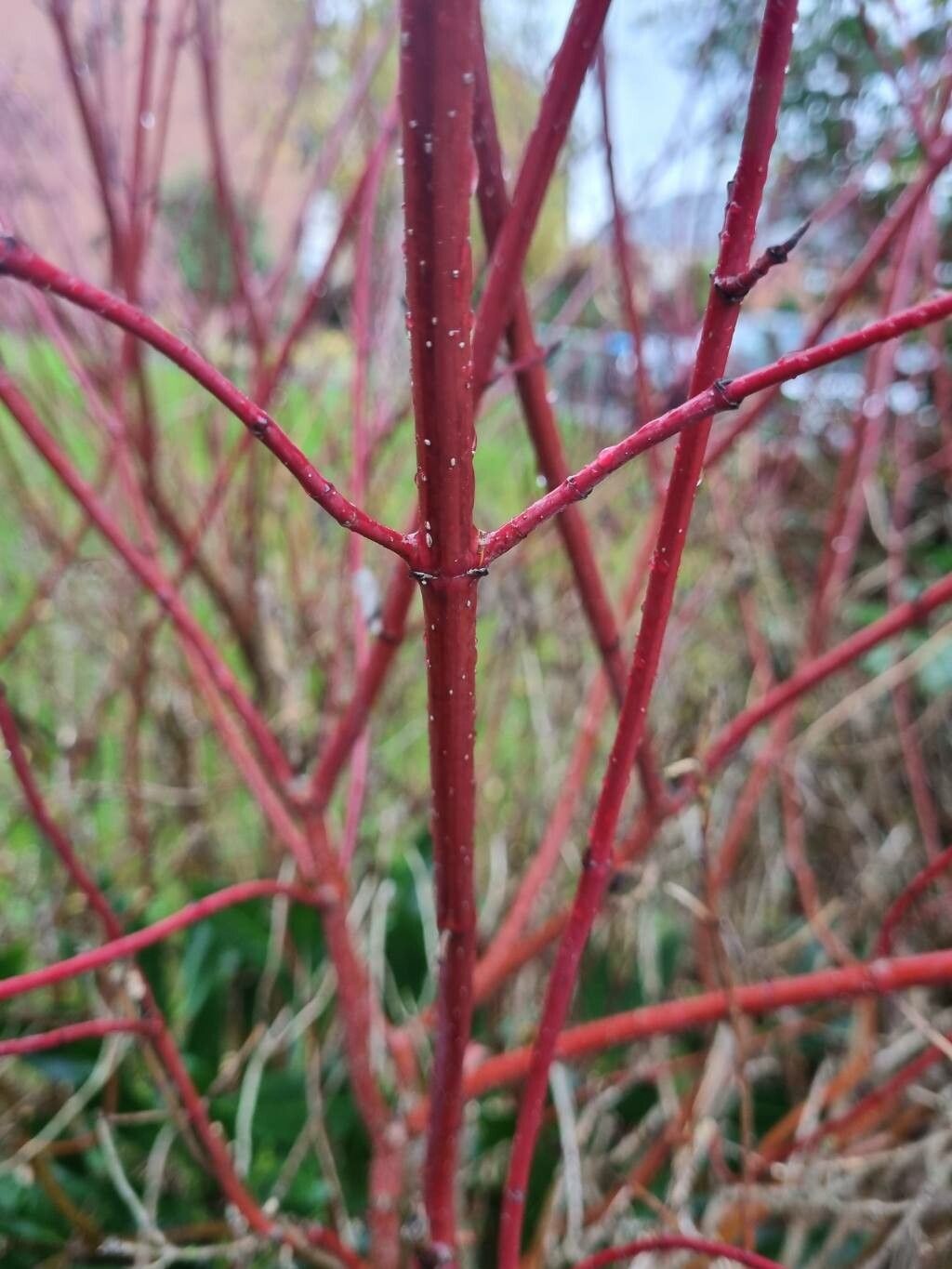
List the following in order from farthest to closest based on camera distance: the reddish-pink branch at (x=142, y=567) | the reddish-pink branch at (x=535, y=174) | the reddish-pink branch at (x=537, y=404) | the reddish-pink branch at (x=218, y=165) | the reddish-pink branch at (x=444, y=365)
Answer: the reddish-pink branch at (x=218, y=165) → the reddish-pink branch at (x=142, y=567) → the reddish-pink branch at (x=537, y=404) → the reddish-pink branch at (x=535, y=174) → the reddish-pink branch at (x=444, y=365)

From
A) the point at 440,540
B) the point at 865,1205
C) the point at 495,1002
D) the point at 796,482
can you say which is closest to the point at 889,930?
the point at 865,1205

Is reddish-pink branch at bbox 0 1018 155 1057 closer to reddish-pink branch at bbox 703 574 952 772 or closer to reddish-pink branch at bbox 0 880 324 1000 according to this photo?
reddish-pink branch at bbox 0 880 324 1000

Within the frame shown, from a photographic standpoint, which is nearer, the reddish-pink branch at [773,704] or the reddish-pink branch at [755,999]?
the reddish-pink branch at [755,999]

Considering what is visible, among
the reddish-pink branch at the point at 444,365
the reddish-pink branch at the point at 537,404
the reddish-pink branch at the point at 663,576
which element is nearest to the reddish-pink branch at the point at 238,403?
the reddish-pink branch at the point at 444,365

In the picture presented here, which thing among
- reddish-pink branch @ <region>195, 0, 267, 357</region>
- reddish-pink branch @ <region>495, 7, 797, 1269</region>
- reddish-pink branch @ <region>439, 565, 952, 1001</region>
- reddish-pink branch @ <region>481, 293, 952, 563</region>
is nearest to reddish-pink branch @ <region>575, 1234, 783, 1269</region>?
reddish-pink branch @ <region>495, 7, 797, 1269</region>

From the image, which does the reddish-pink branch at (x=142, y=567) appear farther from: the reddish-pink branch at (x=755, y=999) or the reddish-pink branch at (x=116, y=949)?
the reddish-pink branch at (x=755, y=999)

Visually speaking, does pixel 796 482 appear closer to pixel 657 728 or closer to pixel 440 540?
pixel 657 728

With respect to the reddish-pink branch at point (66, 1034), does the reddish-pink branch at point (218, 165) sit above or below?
above

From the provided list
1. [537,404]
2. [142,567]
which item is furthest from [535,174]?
[142,567]
